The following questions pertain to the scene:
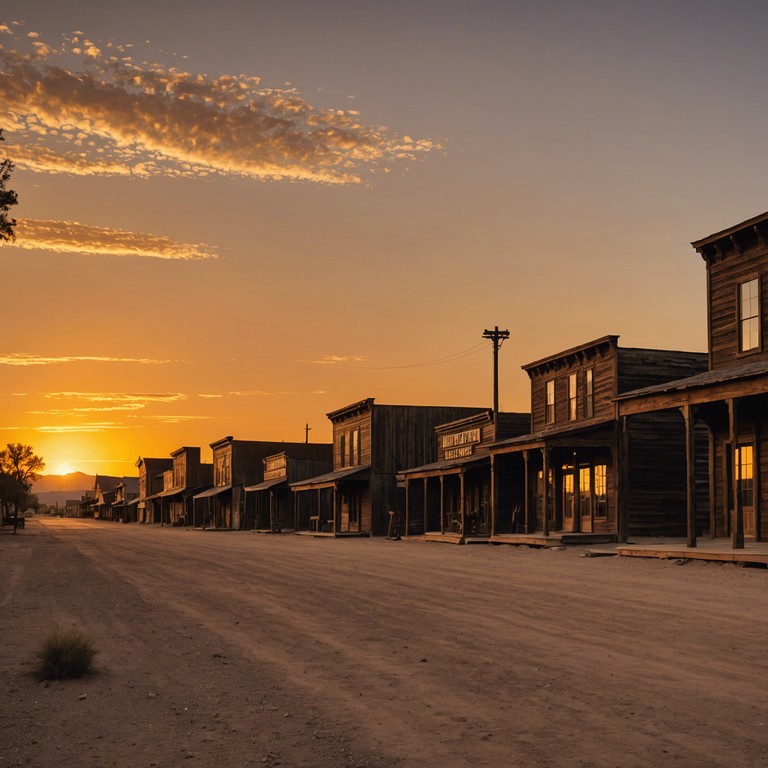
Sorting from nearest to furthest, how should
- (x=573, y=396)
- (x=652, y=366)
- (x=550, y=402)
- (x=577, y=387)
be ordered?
(x=652, y=366)
(x=577, y=387)
(x=573, y=396)
(x=550, y=402)

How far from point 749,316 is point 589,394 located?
9.25m

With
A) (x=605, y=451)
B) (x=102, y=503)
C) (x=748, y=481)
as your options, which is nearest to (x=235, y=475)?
(x=605, y=451)

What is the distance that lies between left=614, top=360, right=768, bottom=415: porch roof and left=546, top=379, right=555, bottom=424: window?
9.76 metres

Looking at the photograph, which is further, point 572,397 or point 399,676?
point 572,397

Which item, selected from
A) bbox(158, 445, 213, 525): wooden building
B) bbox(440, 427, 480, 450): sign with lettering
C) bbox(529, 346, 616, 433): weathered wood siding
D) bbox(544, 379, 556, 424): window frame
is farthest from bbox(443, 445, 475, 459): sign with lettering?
bbox(158, 445, 213, 525): wooden building

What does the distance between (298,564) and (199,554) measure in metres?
7.57

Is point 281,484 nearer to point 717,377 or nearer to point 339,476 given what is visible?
point 339,476

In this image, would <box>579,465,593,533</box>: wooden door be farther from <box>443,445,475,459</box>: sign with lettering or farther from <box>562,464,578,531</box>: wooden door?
<box>443,445,475,459</box>: sign with lettering

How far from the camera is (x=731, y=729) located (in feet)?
24.3

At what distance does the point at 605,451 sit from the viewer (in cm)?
3450

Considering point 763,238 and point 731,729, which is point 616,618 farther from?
point 763,238

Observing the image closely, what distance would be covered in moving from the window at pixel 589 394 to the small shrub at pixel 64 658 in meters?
27.9

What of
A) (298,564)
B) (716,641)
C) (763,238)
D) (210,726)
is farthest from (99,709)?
(763,238)

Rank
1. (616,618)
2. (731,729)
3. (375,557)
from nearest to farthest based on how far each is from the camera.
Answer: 1. (731,729)
2. (616,618)
3. (375,557)
